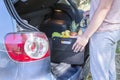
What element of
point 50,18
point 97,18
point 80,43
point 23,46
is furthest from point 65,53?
point 50,18

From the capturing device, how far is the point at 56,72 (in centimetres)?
304

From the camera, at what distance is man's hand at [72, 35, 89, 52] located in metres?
2.95

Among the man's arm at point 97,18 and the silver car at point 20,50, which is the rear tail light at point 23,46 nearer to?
the silver car at point 20,50

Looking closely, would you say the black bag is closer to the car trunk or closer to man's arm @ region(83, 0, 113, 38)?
the car trunk

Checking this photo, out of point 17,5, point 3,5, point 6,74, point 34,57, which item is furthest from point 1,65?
point 17,5

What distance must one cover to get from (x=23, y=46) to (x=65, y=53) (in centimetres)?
77

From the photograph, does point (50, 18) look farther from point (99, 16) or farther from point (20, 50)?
point (20, 50)

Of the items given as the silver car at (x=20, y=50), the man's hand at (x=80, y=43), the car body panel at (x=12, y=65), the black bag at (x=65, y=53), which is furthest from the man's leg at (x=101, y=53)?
the car body panel at (x=12, y=65)

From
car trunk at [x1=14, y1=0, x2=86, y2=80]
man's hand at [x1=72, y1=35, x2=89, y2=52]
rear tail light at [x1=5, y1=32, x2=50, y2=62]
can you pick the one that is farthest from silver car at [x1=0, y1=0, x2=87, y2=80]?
car trunk at [x1=14, y1=0, x2=86, y2=80]

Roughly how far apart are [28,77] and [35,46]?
0.83 feet

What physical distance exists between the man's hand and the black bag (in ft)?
0.67

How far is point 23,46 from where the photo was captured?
2.62 m

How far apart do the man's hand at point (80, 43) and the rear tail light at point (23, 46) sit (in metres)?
0.44

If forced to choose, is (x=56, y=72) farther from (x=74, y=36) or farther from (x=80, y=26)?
(x=80, y=26)
